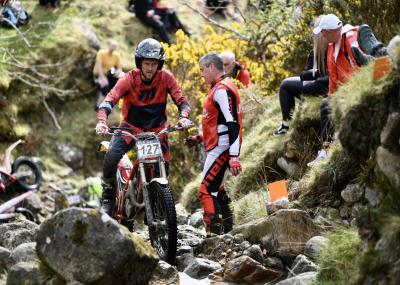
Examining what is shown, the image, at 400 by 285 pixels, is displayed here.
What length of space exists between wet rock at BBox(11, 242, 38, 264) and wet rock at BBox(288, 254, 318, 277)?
2.22 m

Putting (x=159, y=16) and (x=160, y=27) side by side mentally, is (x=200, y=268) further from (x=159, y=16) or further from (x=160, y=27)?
(x=159, y=16)

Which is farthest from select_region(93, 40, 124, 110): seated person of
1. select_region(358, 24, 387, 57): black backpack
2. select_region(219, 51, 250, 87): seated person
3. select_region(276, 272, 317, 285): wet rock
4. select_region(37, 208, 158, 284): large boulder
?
select_region(276, 272, 317, 285): wet rock

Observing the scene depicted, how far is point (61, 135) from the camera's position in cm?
2533

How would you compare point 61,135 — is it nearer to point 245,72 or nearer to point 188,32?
point 188,32

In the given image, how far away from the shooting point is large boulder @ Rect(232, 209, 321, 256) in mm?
8125

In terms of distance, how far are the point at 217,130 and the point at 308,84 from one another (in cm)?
203

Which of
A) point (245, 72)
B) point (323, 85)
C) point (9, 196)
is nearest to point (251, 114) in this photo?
point (245, 72)

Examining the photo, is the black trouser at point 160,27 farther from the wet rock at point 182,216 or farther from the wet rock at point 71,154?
the wet rock at point 182,216

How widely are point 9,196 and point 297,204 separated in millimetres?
11250

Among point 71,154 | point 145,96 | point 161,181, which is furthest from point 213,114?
point 71,154

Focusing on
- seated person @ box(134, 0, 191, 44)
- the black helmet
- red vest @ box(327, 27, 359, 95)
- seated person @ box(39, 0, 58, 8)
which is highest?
seated person @ box(39, 0, 58, 8)

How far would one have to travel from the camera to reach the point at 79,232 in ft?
22.5

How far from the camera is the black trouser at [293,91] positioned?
35.7 ft

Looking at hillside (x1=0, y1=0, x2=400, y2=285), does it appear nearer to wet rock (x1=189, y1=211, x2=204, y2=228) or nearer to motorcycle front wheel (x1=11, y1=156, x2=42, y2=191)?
wet rock (x1=189, y1=211, x2=204, y2=228)
